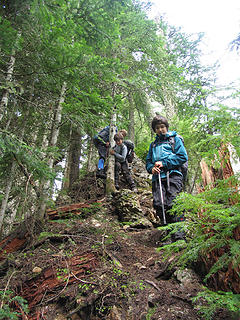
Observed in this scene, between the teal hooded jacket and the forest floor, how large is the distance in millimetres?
1633

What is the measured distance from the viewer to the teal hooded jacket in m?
3.85

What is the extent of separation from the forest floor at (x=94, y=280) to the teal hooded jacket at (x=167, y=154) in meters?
1.63

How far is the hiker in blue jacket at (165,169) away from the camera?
378 centimetres

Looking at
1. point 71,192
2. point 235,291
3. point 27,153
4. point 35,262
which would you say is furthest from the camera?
point 71,192

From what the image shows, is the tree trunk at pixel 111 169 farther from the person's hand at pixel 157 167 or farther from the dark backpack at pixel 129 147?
the person's hand at pixel 157 167

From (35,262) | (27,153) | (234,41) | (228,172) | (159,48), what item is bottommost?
(35,262)

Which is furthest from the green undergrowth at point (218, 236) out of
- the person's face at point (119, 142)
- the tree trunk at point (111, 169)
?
the person's face at point (119, 142)

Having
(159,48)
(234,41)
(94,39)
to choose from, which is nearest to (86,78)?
(94,39)

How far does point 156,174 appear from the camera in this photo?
13.3ft

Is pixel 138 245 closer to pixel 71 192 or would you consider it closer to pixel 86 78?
pixel 86 78

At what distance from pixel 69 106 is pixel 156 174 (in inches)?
118

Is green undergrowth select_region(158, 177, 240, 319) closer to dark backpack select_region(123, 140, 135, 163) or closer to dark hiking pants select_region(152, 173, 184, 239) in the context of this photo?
dark hiking pants select_region(152, 173, 184, 239)

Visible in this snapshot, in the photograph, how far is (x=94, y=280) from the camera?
2760mm

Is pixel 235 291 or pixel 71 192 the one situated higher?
pixel 71 192
